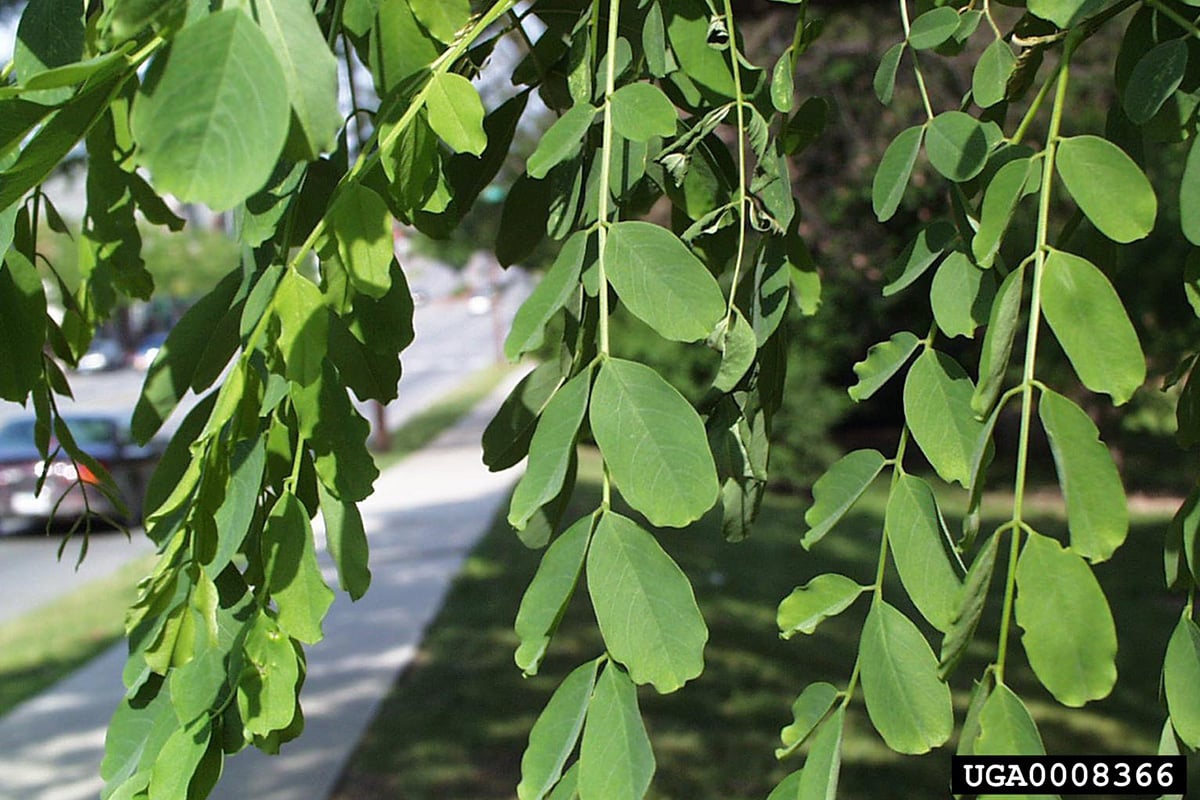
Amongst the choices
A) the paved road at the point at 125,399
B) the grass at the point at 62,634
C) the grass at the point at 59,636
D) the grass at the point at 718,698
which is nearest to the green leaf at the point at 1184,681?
the paved road at the point at 125,399

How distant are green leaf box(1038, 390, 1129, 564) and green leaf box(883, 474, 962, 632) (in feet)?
0.49

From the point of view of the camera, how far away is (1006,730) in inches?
31.8

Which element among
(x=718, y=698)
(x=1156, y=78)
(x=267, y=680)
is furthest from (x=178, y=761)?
(x=718, y=698)

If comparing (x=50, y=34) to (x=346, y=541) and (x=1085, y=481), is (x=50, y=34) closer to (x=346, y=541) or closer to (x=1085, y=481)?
(x=346, y=541)

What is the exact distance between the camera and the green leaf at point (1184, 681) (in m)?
0.91

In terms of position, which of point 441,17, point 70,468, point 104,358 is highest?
point 441,17

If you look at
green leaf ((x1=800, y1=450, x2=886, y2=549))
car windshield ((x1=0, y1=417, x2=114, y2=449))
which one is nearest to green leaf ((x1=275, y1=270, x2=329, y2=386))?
Answer: green leaf ((x1=800, y1=450, x2=886, y2=549))

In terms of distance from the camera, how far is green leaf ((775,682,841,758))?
98 centimetres

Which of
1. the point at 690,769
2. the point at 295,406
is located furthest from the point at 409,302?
the point at 690,769

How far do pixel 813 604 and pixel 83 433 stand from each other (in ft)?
36.8

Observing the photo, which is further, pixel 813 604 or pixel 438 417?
pixel 438 417

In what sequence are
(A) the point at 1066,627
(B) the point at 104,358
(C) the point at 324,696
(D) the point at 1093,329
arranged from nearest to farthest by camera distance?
(A) the point at 1066,627 → (D) the point at 1093,329 → (C) the point at 324,696 → (B) the point at 104,358

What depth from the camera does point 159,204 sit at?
1475 millimetres

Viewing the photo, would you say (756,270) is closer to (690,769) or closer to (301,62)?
(301,62)
